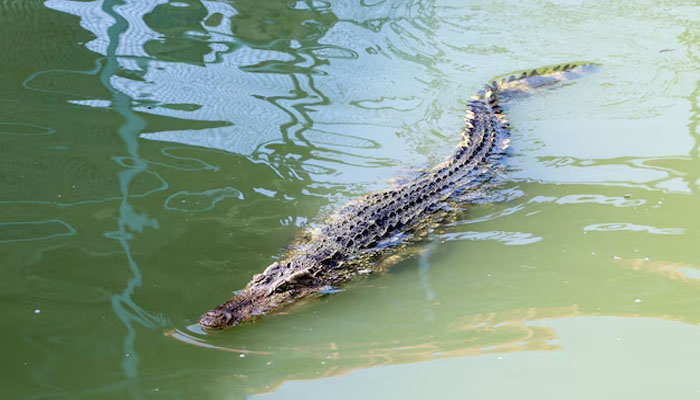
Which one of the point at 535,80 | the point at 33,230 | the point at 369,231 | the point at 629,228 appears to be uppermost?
the point at 535,80

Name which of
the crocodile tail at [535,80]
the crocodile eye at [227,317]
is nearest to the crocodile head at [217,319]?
the crocodile eye at [227,317]

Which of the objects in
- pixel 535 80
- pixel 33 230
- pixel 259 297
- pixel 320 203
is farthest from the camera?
pixel 535 80

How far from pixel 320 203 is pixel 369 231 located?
2.01 feet

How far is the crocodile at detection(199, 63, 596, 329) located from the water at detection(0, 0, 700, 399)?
13 centimetres

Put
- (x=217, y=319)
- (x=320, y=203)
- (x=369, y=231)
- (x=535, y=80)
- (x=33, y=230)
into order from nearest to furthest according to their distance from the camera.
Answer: (x=217, y=319) < (x=33, y=230) < (x=369, y=231) < (x=320, y=203) < (x=535, y=80)

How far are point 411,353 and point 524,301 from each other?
2.96ft

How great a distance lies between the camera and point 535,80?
23.3 ft

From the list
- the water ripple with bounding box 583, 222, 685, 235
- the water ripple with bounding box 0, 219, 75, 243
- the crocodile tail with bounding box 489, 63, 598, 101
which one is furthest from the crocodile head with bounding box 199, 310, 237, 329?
the crocodile tail with bounding box 489, 63, 598, 101

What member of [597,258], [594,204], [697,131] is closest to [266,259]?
[597,258]

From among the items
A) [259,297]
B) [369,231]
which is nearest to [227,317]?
[259,297]

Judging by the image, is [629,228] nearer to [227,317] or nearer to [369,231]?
[369,231]

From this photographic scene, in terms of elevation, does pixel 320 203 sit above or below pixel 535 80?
below

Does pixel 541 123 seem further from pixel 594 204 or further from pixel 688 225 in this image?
pixel 688 225

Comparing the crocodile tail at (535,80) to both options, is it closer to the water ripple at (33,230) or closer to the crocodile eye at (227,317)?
the crocodile eye at (227,317)
